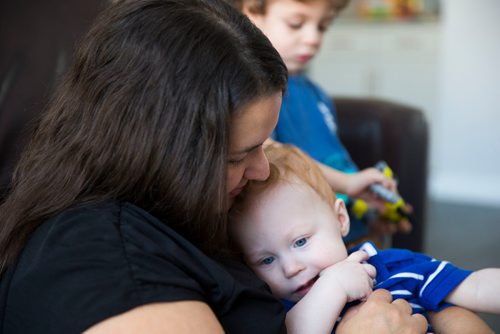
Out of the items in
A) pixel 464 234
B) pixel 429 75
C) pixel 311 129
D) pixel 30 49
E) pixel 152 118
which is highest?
pixel 152 118

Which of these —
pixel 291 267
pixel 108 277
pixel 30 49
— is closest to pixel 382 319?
pixel 291 267

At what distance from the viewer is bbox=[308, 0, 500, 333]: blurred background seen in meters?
3.75

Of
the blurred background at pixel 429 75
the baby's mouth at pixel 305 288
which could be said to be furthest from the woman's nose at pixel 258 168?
the blurred background at pixel 429 75

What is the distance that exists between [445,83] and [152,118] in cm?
359

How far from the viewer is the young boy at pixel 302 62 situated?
1.76 meters

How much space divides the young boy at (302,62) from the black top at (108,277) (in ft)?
2.76

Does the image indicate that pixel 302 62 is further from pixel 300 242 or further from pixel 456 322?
pixel 456 322

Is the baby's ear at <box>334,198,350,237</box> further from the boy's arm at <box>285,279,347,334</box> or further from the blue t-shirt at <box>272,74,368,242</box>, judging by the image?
the blue t-shirt at <box>272,74,368,242</box>

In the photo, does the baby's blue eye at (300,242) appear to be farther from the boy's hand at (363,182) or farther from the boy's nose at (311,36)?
the boy's nose at (311,36)

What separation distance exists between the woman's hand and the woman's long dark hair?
0.80ft

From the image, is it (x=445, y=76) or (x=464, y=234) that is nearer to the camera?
(x=464, y=234)

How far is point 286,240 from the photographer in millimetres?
1146

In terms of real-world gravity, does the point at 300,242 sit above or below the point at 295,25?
below

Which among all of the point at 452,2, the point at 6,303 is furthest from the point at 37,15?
the point at 452,2
